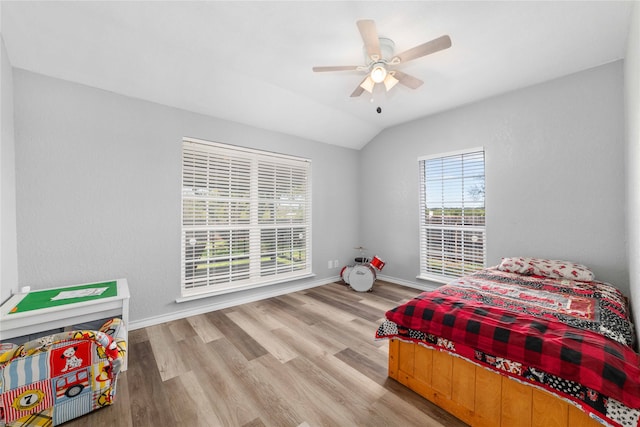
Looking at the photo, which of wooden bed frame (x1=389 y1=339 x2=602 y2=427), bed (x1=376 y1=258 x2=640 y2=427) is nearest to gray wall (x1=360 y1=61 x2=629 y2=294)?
bed (x1=376 y1=258 x2=640 y2=427)

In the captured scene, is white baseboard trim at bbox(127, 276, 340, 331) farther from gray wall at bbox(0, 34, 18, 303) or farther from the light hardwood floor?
gray wall at bbox(0, 34, 18, 303)

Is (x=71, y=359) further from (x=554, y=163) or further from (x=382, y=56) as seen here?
(x=554, y=163)

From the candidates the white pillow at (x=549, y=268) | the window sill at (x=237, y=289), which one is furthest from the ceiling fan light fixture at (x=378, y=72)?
the window sill at (x=237, y=289)

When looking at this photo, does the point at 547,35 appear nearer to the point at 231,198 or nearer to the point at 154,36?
the point at 154,36

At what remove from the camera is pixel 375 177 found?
4559 millimetres

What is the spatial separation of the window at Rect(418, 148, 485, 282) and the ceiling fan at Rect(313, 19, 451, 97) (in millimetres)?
1747

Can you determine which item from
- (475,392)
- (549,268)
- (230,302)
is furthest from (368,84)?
(230,302)

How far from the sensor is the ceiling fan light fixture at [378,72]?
2.06 metres

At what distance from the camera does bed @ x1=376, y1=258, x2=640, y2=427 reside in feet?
3.55

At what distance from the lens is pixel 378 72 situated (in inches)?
81.7

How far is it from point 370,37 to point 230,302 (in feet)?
10.6

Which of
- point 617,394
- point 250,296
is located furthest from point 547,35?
point 250,296

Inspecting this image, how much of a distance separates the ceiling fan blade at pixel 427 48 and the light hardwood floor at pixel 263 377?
95.8 inches

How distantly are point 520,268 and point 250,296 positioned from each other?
3.26 metres
